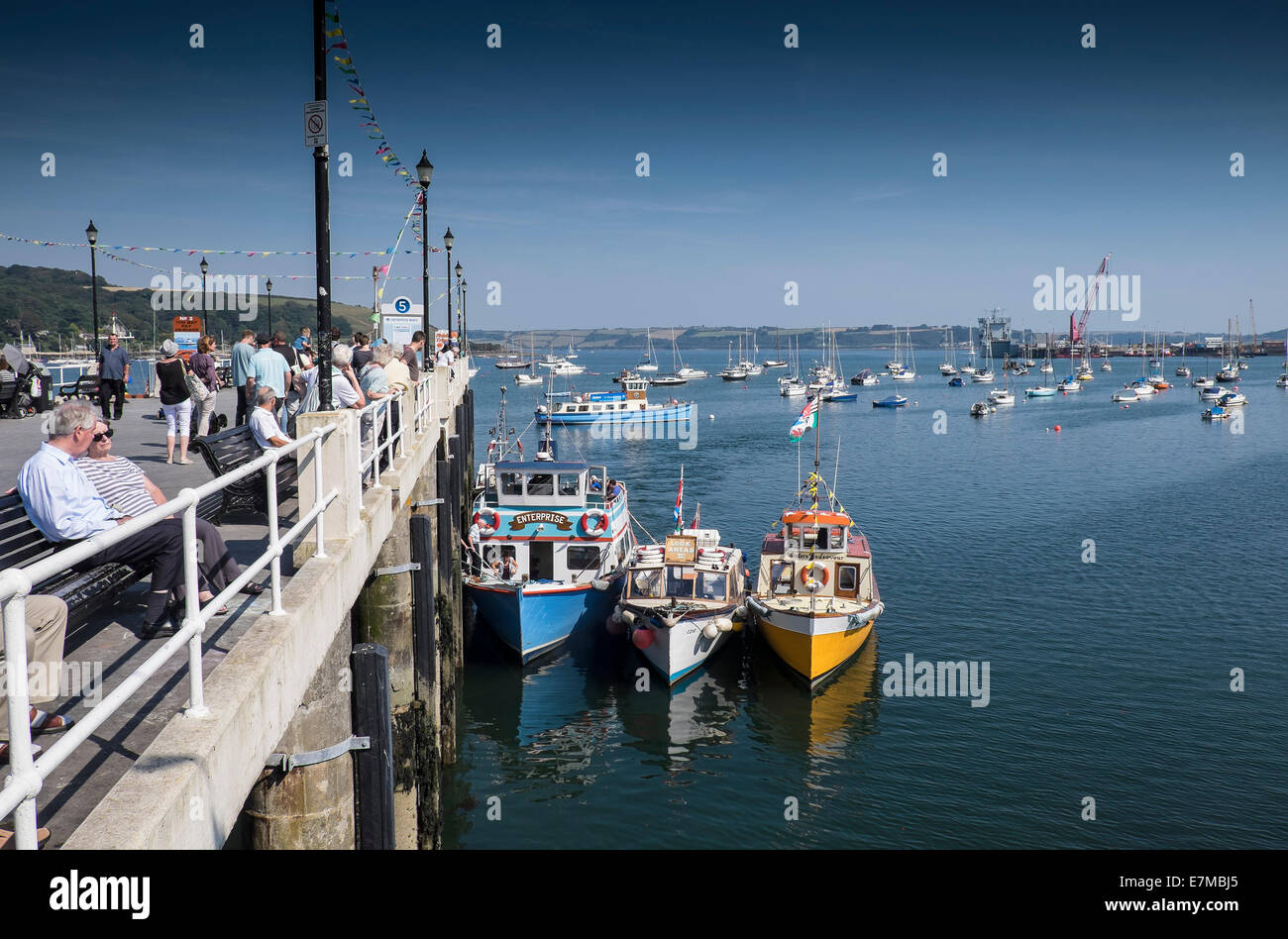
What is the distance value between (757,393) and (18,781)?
450 ft

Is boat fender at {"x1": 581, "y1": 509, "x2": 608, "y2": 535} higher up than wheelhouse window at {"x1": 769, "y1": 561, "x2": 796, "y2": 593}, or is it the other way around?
boat fender at {"x1": 581, "y1": 509, "x2": 608, "y2": 535}

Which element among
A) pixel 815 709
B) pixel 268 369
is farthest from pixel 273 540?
pixel 815 709

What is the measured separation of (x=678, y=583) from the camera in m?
23.6

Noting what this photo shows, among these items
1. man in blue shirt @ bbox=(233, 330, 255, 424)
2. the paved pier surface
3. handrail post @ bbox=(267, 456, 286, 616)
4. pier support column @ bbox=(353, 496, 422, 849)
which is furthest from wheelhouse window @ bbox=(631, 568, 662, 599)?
handrail post @ bbox=(267, 456, 286, 616)

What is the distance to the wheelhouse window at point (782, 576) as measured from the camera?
24.3 metres

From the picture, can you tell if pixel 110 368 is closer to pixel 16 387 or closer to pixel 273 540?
pixel 16 387

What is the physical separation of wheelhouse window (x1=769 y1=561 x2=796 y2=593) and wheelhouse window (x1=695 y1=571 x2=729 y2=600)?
1330mm

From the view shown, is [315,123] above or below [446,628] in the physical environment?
above

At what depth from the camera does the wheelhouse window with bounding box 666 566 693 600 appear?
76.9 feet

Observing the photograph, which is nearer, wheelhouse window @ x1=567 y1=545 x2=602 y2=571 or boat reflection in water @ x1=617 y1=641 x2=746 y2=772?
boat reflection in water @ x1=617 y1=641 x2=746 y2=772

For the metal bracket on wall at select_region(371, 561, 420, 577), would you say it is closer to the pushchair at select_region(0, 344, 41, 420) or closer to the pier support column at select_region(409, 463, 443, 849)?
the pier support column at select_region(409, 463, 443, 849)

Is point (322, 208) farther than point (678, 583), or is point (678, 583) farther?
point (678, 583)

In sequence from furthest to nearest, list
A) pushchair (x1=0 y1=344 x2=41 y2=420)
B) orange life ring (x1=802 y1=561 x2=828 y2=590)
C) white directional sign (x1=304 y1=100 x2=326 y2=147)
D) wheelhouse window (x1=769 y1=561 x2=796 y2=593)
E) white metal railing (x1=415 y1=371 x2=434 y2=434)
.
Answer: wheelhouse window (x1=769 y1=561 x2=796 y2=593), orange life ring (x1=802 y1=561 x2=828 y2=590), pushchair (x1=0 y1=344 x2=41 y2=420), white metal railing (x1=415 y1=371 x2=434 y2=434), white directional sign (x1=304 y1=100 x2=326 y2=147)

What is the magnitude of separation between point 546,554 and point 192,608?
21.1m
